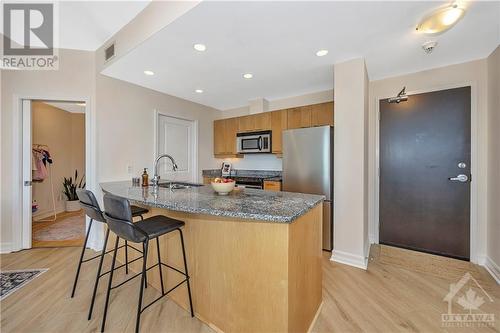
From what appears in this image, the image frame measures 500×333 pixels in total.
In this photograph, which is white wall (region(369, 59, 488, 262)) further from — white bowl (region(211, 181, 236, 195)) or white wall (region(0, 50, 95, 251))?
white wall (region(0, 50, 95, 251))

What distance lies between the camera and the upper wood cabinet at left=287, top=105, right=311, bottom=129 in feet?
11.5

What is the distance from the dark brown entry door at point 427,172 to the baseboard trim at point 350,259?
93cm

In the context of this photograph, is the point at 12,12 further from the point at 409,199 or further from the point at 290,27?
the point at 409,199

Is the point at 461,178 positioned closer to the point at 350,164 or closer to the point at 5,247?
the point at 350,164

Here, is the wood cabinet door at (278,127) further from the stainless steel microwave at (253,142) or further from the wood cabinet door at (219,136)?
Answer: the wood cabinet door at (219,136)

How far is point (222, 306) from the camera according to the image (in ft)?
4.76

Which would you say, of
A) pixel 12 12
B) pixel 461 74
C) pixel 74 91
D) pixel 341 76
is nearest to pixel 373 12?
pixel 341 76

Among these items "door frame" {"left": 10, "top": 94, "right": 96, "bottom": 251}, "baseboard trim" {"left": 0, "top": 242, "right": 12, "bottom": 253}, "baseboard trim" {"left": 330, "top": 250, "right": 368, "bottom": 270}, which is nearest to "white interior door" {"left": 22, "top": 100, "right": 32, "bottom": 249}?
"door frame" {"left": 10, "top": 94, "right": 96, "bottom": 251}

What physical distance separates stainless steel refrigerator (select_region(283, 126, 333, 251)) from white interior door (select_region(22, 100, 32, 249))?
347 cm

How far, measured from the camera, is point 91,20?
2443 mm

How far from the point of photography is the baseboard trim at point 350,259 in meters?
2.37

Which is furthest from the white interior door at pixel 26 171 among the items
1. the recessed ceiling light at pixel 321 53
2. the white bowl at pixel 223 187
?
the recessed ceiling light at pixel 321 53

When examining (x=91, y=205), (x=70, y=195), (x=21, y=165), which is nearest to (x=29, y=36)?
(x=21, y=165)

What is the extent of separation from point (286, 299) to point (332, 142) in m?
2.05
